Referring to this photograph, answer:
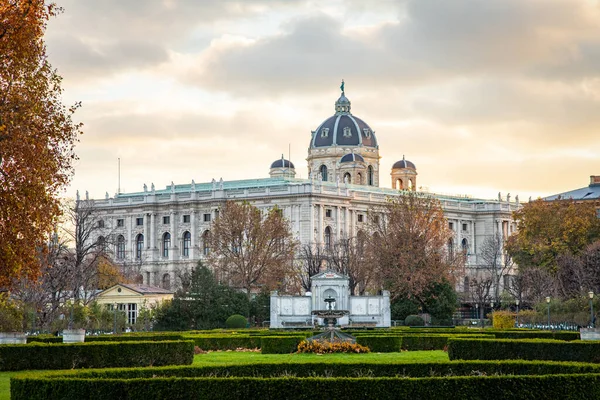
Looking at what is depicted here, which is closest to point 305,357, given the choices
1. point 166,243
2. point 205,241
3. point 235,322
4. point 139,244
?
point 235,322

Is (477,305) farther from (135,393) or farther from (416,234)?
(135,393)

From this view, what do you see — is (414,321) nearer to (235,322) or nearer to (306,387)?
(235,322)

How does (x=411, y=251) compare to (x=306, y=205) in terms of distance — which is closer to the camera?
(x=411, y=251)

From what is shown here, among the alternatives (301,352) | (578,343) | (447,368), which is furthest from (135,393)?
(301,352)

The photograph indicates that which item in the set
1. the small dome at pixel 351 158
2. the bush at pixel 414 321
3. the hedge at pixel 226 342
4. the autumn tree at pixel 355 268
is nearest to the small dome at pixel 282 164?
the small dome at pixel 351 158

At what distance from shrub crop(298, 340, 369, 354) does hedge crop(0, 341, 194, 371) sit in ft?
23.5

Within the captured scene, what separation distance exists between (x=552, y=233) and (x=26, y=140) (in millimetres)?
58012

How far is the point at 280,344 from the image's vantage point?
136ft

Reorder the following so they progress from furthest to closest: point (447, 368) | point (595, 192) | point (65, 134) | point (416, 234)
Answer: point (595, 192) < point (416, 234) < point (65, 134) < point (447, 368)

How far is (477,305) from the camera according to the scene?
97.1 meters

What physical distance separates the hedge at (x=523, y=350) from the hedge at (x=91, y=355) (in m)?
7.70

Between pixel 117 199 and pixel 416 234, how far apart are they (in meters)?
67.7

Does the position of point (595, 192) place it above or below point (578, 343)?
above

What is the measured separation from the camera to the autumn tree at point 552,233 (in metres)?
80.4
